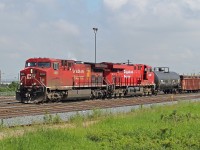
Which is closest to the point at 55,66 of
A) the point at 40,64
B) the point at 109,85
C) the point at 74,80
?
the point at 40,64

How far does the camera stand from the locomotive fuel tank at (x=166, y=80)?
→ 49159mm

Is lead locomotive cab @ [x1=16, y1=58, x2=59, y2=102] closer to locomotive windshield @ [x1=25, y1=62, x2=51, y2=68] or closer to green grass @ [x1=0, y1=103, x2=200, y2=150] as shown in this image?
locomotive windshield @ [x1=25, y1=62, x2=51, y2=68]

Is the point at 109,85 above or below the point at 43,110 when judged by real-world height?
above

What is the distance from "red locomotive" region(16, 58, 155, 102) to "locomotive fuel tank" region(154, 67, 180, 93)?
6054mm

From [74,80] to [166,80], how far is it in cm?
2146

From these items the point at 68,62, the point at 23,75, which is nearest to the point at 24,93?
the point at 23,75

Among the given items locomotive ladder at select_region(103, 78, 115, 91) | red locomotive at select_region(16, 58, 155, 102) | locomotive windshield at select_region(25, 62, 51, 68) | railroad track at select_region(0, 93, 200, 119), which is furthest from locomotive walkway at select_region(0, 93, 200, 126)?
locomotive ladder at select_region(103, 78, 115, 91)

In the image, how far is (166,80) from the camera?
51188mm

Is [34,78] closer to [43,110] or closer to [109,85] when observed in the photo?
[43,110]

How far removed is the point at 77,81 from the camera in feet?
109

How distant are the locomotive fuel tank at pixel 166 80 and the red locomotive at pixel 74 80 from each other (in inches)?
238

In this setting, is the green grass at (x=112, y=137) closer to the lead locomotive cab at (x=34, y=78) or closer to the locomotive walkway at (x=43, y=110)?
the locomotive walkway at (x=43, y=110)

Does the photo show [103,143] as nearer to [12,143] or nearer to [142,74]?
[12,143]

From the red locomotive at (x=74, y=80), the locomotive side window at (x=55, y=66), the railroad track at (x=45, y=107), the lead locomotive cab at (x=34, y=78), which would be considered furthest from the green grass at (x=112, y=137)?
the locomotive side window at (x=55, y=66)
